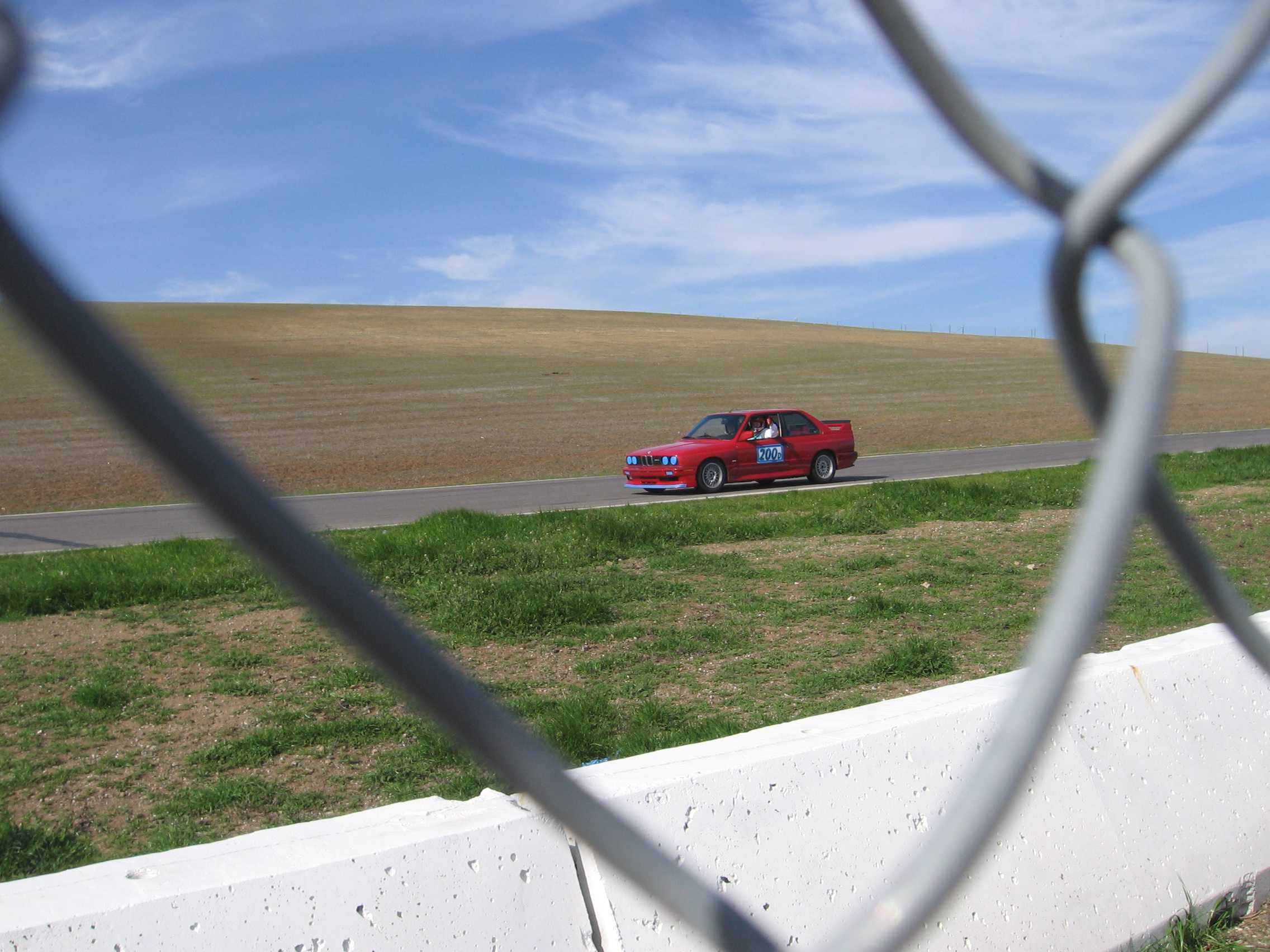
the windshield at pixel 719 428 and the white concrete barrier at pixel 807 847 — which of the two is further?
the windshield at pixel 719 428

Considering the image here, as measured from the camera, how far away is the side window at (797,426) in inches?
837

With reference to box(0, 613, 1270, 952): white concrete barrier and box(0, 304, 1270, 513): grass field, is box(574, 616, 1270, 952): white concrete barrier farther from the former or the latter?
box(0, 304, 1270, 513): grass field

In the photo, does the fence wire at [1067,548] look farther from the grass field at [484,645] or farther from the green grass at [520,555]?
the green grass at [520,555]

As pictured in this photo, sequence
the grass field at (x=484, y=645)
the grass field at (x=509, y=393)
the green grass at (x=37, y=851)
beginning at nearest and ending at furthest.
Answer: the green grass at (x=37, y=851) < the grass field at (x=484, y=645) < the grass field at (x=509, y=393)

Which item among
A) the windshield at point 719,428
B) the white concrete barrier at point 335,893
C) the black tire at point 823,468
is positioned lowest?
the white concrete barrier at point 335,893

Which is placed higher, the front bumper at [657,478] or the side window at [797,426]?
the side window at [797,426]

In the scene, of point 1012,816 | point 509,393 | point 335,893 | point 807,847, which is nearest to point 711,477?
point 807,847

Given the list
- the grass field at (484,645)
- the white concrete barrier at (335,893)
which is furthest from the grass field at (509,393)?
the white concrete barrier at (335,893)

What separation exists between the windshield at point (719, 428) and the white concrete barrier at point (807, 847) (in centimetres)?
1714

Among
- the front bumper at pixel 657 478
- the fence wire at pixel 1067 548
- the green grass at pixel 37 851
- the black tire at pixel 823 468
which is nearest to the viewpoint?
the fence wire at pixel 1067 548

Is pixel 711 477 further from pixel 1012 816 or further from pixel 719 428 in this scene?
pixel 1012 816

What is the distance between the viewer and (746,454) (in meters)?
20.5

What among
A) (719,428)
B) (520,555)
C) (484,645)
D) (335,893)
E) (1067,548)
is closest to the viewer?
(1067,548)

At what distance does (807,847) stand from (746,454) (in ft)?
59.0
